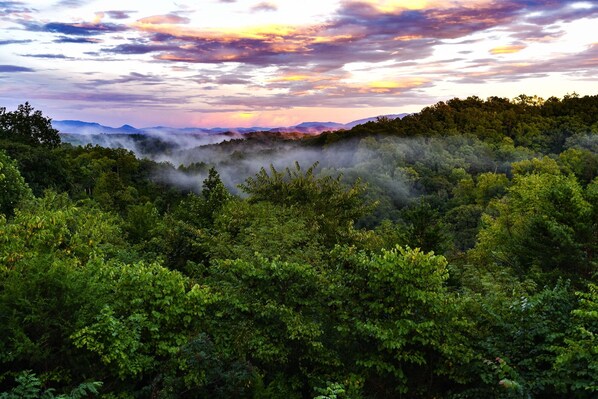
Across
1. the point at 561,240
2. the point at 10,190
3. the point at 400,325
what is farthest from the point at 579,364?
the point at 10,190

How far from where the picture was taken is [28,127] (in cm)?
5600

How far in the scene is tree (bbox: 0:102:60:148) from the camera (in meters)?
53.2

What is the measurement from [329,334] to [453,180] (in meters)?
93.7

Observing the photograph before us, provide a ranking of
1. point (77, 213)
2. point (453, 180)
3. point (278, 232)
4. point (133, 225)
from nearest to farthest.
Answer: point (278, 232) → point (77, 213) → point (133, 225) → point (453, 180)

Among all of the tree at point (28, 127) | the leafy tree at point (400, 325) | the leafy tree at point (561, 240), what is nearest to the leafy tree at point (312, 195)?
the leafy tree at point (561, 240)

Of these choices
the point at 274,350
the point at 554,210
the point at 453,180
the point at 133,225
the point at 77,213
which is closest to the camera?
the point at 274,350

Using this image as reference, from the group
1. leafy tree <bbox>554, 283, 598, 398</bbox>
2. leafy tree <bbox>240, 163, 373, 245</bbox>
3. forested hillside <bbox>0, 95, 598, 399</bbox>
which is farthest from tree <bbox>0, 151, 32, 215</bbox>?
leafy tree <bbox>554, 283, 598, 398</bbox>

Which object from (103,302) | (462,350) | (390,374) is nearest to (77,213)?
(103,302)

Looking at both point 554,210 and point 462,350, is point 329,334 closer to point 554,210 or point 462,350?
point 462,350

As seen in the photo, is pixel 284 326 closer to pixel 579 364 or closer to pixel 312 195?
pixel 579 364

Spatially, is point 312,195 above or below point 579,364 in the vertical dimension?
above

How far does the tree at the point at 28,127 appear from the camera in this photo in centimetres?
5322

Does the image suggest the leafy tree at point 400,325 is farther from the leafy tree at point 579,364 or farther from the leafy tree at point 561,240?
the leafy tree at point 561,240

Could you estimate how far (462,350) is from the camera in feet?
37.6
